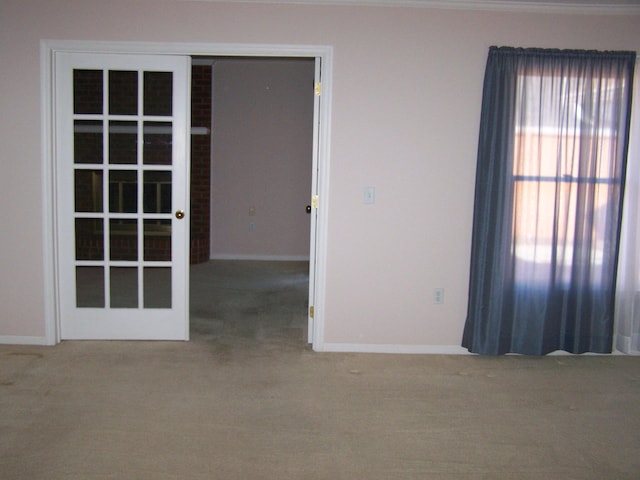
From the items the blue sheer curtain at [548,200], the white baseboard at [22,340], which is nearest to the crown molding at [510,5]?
the blue sheer curtain at [548,200]

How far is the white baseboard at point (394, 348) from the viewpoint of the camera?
3729 mm

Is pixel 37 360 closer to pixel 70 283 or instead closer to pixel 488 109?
pixel 70 283

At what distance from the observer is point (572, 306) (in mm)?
3641

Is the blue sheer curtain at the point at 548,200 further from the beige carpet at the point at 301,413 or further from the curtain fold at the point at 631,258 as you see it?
the beige carpet at the point at 301,413

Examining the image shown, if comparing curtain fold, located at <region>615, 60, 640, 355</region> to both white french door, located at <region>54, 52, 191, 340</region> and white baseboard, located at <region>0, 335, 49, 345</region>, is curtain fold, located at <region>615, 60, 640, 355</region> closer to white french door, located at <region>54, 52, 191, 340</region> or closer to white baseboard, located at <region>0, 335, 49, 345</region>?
white french door, located at <region>54, 52, 191, 340</region>

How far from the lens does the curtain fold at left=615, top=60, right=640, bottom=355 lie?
142 inches

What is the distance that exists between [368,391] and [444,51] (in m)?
2.27

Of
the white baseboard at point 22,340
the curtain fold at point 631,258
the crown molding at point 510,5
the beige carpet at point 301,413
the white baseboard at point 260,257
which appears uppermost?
the crown molding at point 510,5

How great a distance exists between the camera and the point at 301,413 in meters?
2.75

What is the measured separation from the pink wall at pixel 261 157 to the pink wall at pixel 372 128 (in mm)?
3923

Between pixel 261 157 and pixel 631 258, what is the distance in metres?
5.02

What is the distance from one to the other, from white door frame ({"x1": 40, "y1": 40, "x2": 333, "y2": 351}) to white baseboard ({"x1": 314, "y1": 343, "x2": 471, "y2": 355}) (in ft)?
0.35

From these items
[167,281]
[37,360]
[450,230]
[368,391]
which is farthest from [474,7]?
[37,360]

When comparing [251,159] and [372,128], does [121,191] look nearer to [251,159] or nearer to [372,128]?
[372,128]
